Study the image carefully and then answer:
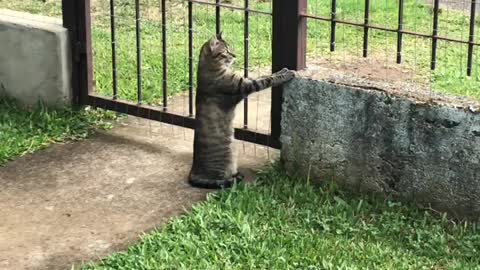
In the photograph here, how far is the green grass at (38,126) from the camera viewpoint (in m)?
6.21

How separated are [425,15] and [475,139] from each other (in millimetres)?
4283

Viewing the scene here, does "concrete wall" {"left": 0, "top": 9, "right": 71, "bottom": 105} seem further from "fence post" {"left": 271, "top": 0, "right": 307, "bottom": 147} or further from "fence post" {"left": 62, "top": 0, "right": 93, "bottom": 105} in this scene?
"fence post" {"left": 271, "top": 0, "right": 307, "bottom": 147}

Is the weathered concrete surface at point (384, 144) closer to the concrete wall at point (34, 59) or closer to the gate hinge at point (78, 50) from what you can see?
the gate hinge at point (78, 50)

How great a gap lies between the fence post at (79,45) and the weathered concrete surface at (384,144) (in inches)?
68.4

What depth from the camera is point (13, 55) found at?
269 inches

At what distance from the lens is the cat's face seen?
5.52m

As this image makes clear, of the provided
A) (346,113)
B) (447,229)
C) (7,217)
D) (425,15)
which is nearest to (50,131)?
(7,217)

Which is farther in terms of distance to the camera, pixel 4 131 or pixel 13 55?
pixel 13 55

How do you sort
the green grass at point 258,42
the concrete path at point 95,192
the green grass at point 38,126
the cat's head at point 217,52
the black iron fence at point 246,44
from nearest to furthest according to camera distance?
the concrete path at point 95,192 → the black iron fence at point 246,44 → the cat's head at point 217,52 → the green grass at point 38,126 → the green grass at point 258,42

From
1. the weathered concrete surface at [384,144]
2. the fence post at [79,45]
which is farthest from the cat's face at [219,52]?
the fence post at [79,45]

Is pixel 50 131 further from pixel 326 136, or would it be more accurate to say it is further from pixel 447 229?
pixel 447 229

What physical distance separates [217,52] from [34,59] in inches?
70.3

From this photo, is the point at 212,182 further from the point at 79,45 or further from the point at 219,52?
the point at 79,45

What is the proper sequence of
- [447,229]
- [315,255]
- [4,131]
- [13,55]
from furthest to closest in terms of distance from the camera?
[13,55]
[4,131]
[447,229]
[315,255]
